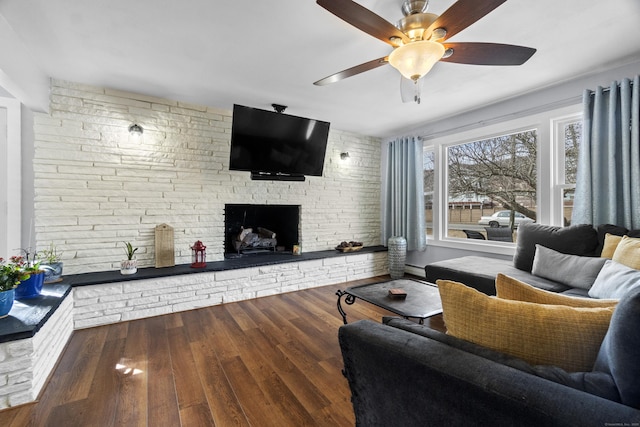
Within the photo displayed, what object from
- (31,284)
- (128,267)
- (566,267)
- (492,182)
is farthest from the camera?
(492,182)

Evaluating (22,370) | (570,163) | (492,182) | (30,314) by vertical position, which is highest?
(570,163)

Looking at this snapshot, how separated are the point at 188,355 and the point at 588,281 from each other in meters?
2.89

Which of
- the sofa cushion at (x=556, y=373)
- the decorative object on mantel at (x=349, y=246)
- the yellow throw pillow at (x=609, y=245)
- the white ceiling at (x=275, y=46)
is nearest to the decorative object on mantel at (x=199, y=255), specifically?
the white ceiling at (x=275, y=46)

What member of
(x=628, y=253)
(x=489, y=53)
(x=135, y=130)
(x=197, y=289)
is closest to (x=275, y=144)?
(x=135, y=130)

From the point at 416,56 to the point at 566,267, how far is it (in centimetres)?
198

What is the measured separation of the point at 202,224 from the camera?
3.28m

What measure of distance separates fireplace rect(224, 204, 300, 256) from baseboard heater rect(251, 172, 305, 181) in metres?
0.55

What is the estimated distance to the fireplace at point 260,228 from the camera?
3.70 meters

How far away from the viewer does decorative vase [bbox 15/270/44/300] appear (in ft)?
6.47

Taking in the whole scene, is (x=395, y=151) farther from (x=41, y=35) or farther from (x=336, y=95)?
(x=41, y=35)

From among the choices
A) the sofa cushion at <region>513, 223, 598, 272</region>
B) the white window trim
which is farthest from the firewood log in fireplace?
the sofa cushion at <region>513, 223, 598, 272</region>

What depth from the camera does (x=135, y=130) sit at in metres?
2.84

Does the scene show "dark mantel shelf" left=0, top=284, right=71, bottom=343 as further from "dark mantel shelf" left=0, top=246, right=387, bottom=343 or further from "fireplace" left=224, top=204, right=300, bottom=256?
"fireplace" left=224, top=204, right=300, bottom=256

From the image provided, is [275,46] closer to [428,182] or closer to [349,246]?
[349,246]
